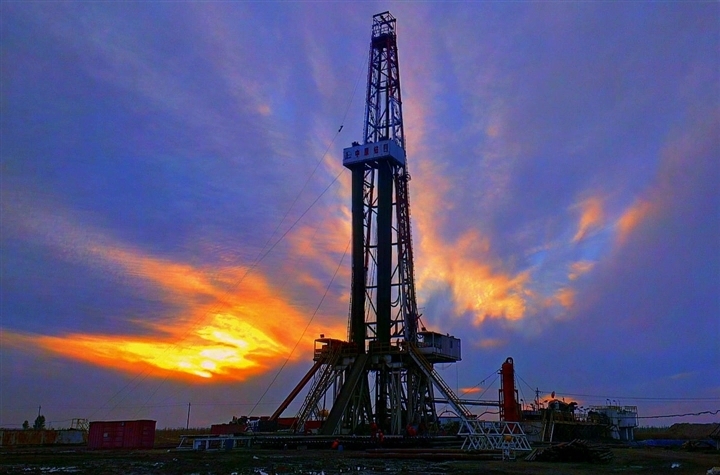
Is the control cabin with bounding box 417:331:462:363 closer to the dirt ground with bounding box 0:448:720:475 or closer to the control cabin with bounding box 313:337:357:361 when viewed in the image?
the control cabin with bounding box 313:337:357:361

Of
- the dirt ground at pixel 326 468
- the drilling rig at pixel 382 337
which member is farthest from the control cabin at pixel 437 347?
the dirt ground at pixel 326 468

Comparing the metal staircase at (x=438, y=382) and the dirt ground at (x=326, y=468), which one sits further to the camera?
the metal staircase at (x=438, y=382)

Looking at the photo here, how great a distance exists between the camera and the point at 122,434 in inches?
1735

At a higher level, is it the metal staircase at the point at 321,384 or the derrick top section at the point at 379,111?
the derrick top section at the point at 379,111

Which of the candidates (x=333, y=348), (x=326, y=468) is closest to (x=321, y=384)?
(x=333, y=348)

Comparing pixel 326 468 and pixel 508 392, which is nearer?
pixel 326 468

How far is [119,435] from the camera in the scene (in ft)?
145

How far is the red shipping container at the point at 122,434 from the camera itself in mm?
43750

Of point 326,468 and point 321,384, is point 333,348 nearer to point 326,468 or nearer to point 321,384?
point 321,384

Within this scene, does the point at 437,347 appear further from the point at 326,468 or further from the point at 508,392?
the point at 326,468

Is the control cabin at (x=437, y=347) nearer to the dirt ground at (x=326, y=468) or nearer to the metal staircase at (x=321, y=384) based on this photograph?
the metal staircase at (x=321, y=384)

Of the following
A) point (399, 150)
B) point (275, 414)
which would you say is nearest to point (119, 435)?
point (275, 414)

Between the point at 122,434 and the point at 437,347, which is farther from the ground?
the point at 437,347

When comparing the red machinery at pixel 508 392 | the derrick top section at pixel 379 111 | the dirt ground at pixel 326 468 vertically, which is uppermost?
the derrick top section at pixel 379 111
